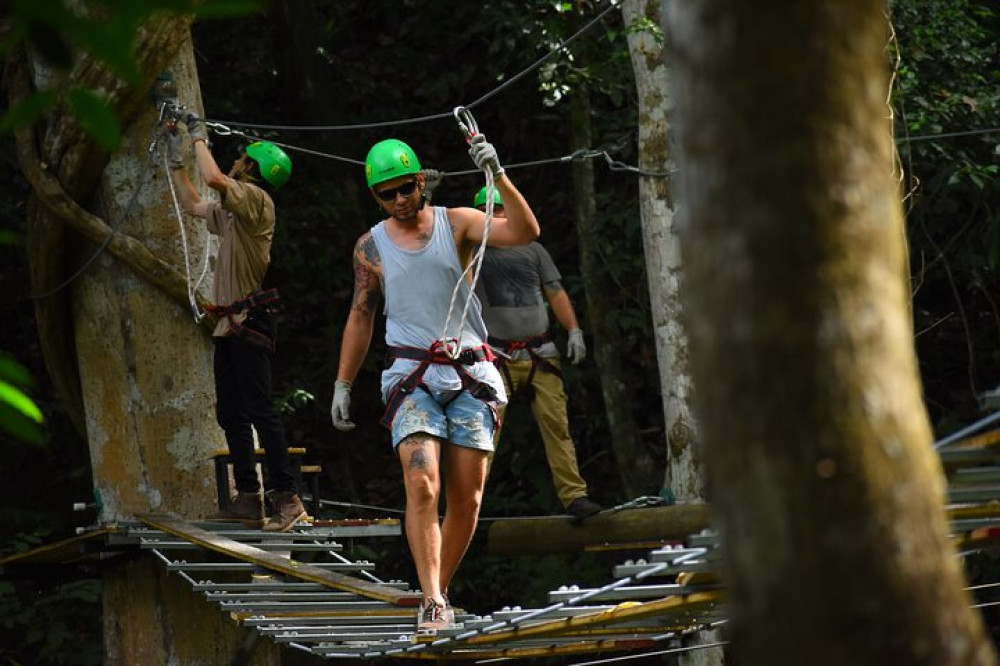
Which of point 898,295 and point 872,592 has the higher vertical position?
point 898,295

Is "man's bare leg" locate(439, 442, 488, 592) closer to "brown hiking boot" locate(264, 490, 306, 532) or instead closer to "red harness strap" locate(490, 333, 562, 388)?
"brown hiking boot" locate(264, 490, 306, 532)

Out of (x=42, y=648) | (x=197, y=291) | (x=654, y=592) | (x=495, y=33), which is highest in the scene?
(x=495, y=33)

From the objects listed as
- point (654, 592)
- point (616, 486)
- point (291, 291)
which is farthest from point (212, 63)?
point (654, 592)

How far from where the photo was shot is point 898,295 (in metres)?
1.79

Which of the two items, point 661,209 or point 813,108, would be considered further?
point 661,209

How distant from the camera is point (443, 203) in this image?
11836mm

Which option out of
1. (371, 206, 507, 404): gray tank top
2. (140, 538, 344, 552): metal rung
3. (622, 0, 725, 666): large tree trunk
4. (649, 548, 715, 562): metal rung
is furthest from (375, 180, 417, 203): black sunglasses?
(622, 0, 725, 666): large tree trunk

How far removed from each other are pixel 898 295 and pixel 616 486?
1007 centimetres

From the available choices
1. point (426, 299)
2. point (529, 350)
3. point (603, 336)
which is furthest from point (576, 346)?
point (603, 336)

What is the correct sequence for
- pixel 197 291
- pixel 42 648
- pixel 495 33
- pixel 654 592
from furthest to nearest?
pixel 495 33
pixel 42 648
pixel 197 291
pixel 654 592

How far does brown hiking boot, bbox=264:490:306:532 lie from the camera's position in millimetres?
6773

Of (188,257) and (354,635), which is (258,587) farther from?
(188,257)

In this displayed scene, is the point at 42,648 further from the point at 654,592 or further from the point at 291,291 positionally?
the point at 654,592

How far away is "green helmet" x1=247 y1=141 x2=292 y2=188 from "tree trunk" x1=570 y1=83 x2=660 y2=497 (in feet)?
13.6
